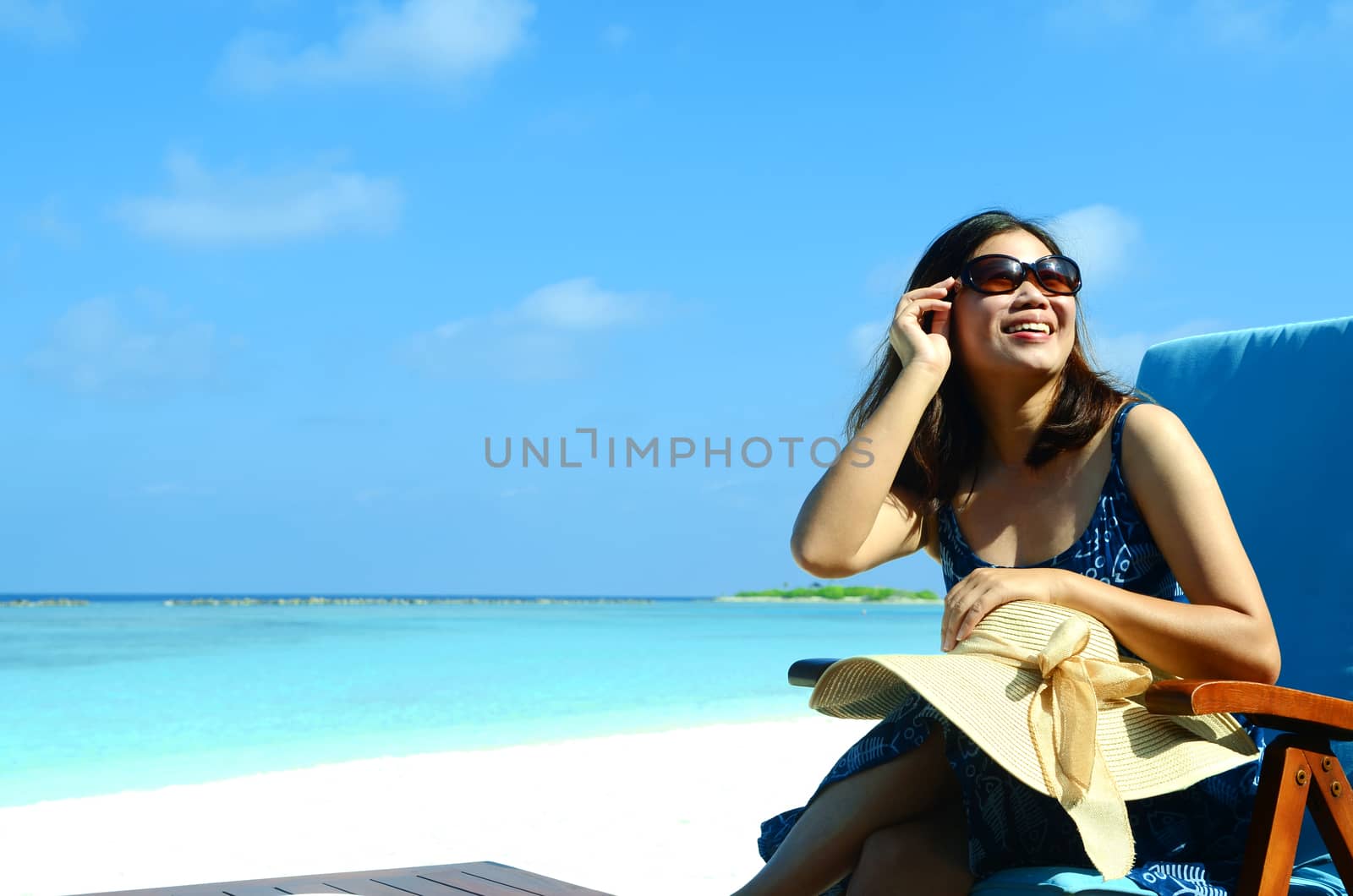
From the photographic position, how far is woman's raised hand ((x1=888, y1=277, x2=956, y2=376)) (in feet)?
6.96

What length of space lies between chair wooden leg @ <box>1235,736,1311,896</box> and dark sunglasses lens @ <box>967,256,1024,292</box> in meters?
0.85

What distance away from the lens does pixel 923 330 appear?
219cm

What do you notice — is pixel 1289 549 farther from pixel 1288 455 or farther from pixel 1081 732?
pixel 1081 732

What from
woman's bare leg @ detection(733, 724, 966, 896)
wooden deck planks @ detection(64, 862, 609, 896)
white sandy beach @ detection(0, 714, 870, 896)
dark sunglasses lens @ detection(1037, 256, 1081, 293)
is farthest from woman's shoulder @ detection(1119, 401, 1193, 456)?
white sandy beach @ detection(0, 714, 870, 896)

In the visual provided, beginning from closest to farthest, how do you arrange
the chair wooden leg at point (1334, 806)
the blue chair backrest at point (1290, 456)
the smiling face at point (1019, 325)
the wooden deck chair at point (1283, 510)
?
the chair wooden leg at point (1334, 806), the wooden deck chair at point (1283, 510), the smiling face at point (1019, 325), the blue chair backrest at point (1290, 456)

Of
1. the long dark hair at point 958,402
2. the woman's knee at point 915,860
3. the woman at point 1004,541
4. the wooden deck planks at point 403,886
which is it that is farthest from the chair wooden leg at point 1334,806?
the wooden deck planks at point 403,886

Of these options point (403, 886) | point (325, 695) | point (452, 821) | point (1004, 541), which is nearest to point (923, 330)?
point (1004, 541)

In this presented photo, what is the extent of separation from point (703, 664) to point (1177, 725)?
1772cm

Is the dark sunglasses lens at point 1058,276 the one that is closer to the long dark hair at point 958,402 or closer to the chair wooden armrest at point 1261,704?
the long dark hair at point 958,402

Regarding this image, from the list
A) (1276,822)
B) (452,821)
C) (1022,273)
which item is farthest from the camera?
(452,821)

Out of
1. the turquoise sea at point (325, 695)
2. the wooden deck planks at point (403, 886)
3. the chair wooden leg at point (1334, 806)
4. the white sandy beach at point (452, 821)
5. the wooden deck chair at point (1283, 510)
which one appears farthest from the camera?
the turquoise sea at point (325, 695)

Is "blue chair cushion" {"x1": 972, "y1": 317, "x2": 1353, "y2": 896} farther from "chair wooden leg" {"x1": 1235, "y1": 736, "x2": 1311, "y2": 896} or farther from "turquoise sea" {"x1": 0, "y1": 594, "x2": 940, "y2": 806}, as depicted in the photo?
"turquoise sea" {"x1": 0, "y1": 594, "x2": 940, "y2": 806}

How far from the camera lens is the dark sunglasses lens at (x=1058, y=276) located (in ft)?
6.75

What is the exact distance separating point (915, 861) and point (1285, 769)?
50cm
